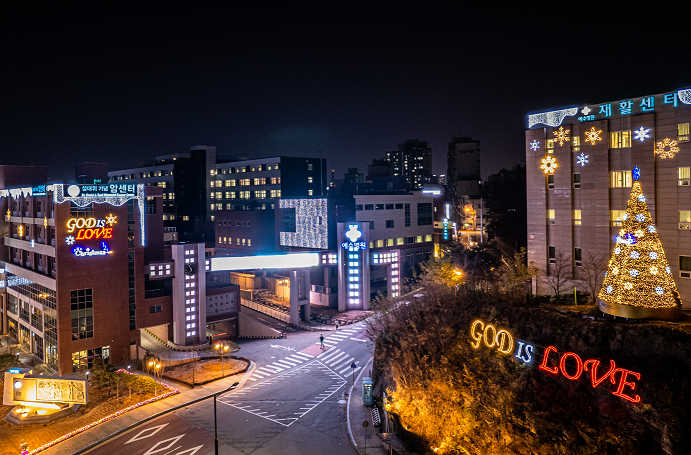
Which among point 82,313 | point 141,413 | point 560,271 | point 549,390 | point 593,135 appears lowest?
point 141,413

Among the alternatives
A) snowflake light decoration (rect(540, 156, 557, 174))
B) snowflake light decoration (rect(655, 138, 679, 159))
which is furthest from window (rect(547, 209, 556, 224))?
snowflake light decoration (rect(655, 138, 679, 159))

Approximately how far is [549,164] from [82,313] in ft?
156

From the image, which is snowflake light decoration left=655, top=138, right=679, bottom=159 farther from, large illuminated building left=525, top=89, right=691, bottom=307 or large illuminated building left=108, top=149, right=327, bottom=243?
large illuminated building left=108, top=149, right=327, bottom=243

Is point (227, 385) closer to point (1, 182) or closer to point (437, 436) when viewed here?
point (437, 436)

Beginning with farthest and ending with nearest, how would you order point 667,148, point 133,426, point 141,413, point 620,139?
1. point 620,139
2. point 667,148
3. point 141,413
4. point 133,426

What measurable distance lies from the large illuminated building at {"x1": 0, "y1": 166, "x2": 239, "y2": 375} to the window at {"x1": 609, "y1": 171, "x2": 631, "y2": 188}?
43.5 metres

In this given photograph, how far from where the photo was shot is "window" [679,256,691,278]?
3406cm

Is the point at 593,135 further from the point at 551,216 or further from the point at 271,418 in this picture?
the point at 271,418

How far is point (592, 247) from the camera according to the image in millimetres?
39625

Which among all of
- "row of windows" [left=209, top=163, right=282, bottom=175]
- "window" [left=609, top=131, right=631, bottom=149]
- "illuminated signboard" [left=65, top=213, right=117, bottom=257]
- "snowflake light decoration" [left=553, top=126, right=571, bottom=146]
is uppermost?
"row of windows" [left=209, top=163, right=282, bottom=175]

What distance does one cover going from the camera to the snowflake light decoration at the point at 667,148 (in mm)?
34531

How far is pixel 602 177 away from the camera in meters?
38.9

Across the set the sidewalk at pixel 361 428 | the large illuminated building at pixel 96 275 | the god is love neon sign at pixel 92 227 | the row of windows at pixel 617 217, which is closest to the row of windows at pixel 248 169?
the large illuminated building at pixel 96 275

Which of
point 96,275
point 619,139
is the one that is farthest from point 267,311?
point 619,139
